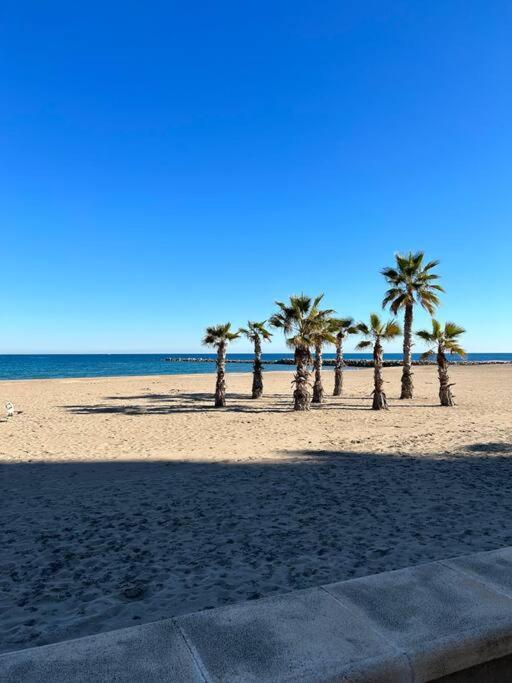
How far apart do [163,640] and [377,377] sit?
21.2m

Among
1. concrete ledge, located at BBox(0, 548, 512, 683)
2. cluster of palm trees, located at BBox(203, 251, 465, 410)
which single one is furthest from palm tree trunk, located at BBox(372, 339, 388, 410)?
concrete ledge, located at BBox(0, 548, 512, 683)

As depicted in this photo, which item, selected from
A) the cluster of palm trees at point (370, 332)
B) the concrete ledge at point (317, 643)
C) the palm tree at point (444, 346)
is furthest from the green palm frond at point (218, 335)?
the concrete ledge at point (317, 643)

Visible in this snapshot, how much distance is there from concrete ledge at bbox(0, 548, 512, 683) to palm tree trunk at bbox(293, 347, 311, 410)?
1890 cm

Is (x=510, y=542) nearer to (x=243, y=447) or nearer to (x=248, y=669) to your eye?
(x=248, y=669)

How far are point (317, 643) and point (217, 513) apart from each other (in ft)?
18.1

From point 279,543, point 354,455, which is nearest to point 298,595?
point 279,543

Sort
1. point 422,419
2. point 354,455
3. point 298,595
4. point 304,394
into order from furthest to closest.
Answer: point 304,394
point 422,419
point 354,455
point 298,595

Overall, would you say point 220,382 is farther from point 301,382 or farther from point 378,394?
point 378,394

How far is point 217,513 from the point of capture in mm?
7738

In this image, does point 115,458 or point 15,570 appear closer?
point 15,570

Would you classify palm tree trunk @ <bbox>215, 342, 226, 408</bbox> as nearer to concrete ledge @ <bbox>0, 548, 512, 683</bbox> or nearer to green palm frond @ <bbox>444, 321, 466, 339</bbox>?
green palm frond @ <bbox>444, 321, 466, 339</bbox>

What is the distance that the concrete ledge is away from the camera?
2271 mm

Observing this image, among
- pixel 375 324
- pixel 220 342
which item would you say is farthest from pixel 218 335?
pixel 375 324

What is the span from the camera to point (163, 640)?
8.28ft
